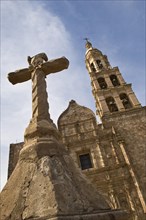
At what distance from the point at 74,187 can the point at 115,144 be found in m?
9.66

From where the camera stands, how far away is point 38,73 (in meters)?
2.92

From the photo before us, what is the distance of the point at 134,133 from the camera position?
37.7 ft

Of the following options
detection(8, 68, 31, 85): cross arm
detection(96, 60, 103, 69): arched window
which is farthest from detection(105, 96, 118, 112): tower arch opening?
detection(8, 68, 31, 85): cross arm

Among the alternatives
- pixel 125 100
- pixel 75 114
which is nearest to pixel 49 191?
pixel 75 114

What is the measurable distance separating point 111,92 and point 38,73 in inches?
474

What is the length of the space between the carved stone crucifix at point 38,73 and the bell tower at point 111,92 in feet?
31.8

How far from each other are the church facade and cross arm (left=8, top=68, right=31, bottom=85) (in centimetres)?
723

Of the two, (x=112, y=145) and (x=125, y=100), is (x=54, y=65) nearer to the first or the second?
(x=112, y=145)

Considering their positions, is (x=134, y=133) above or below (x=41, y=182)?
above

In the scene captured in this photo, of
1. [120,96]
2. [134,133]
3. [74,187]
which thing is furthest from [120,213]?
[120,96]

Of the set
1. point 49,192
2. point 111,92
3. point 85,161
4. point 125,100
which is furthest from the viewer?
point 111,92

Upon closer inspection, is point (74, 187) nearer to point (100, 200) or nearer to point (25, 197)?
point (100, 200)

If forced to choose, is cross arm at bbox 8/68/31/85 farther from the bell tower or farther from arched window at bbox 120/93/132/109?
arched window at bbox 120/93/132/109

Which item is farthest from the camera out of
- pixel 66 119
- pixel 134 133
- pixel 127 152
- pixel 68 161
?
pixel 66 119
